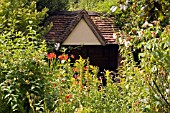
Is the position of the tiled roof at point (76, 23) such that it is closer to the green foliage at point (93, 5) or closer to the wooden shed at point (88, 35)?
the wooden shed at point (88, 35)

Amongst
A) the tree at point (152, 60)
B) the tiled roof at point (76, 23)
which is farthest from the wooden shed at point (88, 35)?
the tree at point (152, 60)

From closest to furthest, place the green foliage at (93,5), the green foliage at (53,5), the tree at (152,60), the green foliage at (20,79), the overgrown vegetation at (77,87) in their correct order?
1. the tree at (152,60)
2. the overgrown vegetation at (77,87)
3. the green foliage at (20,79)
4. the green foliage at (53,5)
5. the green foliage at (93,5)

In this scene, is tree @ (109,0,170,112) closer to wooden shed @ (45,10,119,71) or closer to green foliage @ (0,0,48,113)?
green foliage @ (0,0,48,113)

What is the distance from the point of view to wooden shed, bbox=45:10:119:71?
1095 centimetres

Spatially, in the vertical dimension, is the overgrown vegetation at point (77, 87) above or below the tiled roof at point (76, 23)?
below

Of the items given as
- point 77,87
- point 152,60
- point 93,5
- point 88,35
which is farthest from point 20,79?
point 93,5

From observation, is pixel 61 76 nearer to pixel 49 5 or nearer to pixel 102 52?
pixel 102 52

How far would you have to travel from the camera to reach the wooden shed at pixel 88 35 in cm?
1095

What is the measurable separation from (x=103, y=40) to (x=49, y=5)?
94.6 inches

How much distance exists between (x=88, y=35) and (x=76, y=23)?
1.64 ft

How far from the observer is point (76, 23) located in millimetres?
10977

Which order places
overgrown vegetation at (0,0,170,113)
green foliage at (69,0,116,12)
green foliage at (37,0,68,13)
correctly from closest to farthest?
overgrown vegetation at (0,0,170,113)
green foliage at (37,0,68,13)
green foliage at (69,0,116,12)

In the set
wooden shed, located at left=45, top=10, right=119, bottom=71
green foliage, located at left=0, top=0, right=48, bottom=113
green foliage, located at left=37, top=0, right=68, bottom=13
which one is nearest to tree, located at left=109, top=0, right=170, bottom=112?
green foliage, located at left=0, top=0, right=48, bottom=113

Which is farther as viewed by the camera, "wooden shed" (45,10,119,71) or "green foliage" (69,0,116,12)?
"green foliage" (69,0,116,12)
